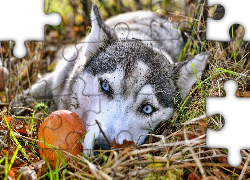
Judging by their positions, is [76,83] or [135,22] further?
[135,22]

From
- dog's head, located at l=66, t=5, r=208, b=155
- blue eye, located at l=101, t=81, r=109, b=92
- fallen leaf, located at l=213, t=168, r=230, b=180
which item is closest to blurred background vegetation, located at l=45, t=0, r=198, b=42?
dog's head, located at l=66, t=5, r=208, b=155

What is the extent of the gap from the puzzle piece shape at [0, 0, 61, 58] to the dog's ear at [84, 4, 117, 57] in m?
0.68

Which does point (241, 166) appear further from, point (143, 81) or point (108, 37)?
point (108, 37)

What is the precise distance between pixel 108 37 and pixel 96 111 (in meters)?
1.19

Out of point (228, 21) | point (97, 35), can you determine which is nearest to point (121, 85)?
point (97, 35)

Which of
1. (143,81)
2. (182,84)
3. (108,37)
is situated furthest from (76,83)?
(182,84)

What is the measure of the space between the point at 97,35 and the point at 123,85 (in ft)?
3.27

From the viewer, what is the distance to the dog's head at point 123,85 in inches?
132

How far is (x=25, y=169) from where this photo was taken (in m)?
2.87

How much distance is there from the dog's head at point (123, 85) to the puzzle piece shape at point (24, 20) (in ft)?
2.73

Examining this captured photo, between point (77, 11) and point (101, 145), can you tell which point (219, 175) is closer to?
point (101, 145)

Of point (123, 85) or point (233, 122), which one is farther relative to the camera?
point (123, 85)

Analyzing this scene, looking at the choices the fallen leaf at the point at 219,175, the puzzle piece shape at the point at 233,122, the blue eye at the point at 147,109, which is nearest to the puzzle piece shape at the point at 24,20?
the blue eye at the point at 147,109

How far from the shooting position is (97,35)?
13.3 feet
